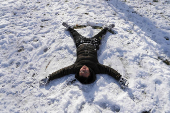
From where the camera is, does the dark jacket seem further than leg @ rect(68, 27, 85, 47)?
No

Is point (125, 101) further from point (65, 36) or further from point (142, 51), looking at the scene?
point (65, 36)

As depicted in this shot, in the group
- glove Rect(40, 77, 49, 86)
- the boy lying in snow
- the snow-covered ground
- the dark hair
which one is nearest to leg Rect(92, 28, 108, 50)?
the boy lying in snow

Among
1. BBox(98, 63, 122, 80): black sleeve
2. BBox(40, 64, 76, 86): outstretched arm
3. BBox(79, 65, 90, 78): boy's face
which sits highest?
BBox(79, 65, 90, 78): boy's face

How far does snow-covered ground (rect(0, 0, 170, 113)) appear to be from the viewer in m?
3.05

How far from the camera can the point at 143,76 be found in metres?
3.55

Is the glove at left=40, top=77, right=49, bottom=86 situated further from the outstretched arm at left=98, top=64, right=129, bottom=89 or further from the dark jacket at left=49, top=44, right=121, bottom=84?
the outstretched arm at left=98, top=64, right=129, bottom=89

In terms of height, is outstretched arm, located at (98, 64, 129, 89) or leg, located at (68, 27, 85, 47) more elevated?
leg, located at (68, 27, 85, 47)

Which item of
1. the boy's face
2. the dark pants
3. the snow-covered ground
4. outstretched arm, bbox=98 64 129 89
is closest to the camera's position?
the snow-covered ground

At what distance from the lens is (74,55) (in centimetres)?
422

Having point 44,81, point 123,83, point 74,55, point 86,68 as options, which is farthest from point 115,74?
point 44,81

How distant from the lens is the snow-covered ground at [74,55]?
3047mm

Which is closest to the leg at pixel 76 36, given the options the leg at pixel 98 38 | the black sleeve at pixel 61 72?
the leg at pixel 98 38

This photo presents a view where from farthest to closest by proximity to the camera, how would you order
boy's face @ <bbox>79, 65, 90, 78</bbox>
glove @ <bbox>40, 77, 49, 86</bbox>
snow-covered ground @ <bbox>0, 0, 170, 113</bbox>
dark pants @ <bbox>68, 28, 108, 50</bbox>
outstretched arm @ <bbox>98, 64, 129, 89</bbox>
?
dark pants @ <bbox>68, 28, 108, 50</bbox> → glove @ <bbox>40, 77, 49, 86</bbox> → outstretched arm @ <bbox>98, 64, 129, 89</bbox> → boy's face @ <bbox>79, 65, 90, 78</bbox> → snow-covered ground @ <bbox>0, 0, 170, 113</bbox>

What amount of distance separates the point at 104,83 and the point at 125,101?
733mm
